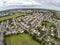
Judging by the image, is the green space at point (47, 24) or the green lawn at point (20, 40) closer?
the green lawn at point (20, 40)

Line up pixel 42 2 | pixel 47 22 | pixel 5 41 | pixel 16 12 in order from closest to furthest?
pixel 5 41 < pixel 47 22 < pixel 16 12 < pixel 42 2

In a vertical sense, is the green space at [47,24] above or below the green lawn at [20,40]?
above

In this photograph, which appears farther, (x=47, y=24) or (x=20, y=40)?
(x=47, y=24)

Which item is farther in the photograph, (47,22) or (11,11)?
(11,11)

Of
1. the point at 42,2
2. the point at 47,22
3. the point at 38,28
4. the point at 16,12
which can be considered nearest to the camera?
the point at 38,28

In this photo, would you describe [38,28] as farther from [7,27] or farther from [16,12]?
[16,12]

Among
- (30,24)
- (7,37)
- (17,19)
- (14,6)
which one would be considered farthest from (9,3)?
(7,37)

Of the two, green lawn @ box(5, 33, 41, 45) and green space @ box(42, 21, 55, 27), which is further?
green space @ box(42, 21, 55, 27)

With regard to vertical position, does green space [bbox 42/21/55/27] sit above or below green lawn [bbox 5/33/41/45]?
above
